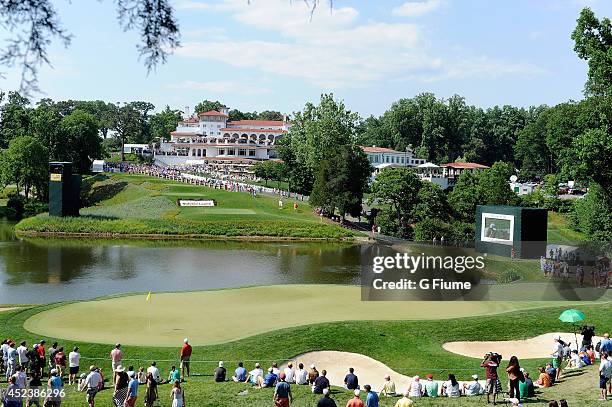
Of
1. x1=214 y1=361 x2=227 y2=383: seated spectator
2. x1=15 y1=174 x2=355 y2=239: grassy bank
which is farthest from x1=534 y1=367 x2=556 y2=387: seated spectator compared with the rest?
x1=15 y1=174 x2=355 y2=239: grassy bank

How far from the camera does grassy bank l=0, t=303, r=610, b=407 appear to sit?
62.1ft

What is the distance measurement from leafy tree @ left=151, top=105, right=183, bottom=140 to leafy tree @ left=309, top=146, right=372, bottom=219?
345ft

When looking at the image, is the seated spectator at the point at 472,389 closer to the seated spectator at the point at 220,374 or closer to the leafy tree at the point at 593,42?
the seated spectator at the point at 220,374

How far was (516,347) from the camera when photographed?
86.8ft

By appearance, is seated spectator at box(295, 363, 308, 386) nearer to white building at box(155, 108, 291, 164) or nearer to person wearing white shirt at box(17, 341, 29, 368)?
person wearing white shirt at box(17, 341, 29, 368)

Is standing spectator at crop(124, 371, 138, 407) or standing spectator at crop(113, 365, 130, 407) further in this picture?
standing spectator at crop(113, 365, 130, 407)

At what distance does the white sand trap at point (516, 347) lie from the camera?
25578 mm

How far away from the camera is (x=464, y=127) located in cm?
15462

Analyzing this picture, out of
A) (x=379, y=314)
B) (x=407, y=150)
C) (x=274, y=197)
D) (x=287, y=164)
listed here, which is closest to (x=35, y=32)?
(x=379, y=314)

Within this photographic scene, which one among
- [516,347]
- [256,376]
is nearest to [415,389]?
[256,376]

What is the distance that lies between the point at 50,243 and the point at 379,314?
144 feet

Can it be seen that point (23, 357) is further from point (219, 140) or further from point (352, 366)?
point (219, 140)

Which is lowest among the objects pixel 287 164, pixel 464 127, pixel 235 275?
pixel 235 275

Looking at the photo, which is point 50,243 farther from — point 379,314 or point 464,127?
point 464,127
